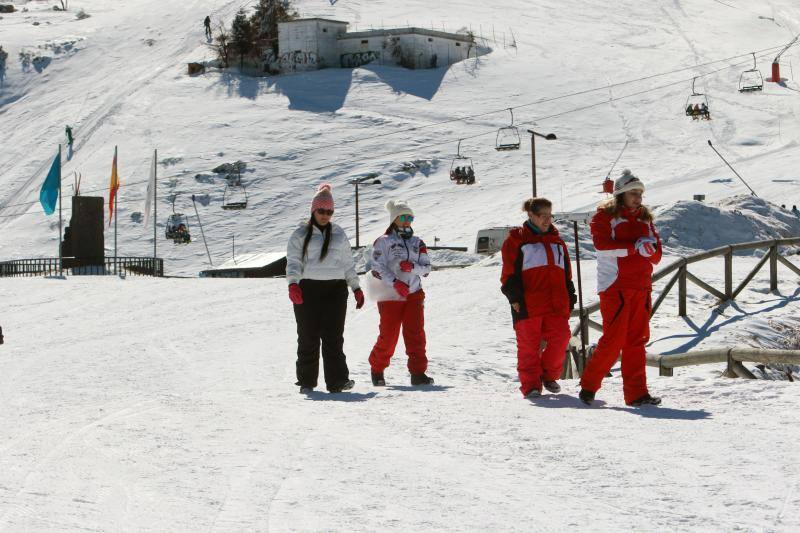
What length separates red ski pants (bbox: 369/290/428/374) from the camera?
996 cm

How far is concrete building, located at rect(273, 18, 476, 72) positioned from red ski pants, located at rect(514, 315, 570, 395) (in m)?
74.4

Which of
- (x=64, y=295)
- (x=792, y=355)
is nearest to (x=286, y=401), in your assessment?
(x=792, y=355)

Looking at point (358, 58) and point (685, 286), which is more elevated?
point (358, 58)

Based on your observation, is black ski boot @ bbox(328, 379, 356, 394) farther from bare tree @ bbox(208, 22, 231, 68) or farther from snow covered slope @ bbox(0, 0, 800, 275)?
bare tree @ bbox(208, 22, 231, 68)

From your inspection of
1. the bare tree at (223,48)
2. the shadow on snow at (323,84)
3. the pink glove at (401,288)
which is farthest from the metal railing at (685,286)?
the bare tree at (223,48)

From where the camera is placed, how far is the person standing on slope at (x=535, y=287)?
27.9 feet

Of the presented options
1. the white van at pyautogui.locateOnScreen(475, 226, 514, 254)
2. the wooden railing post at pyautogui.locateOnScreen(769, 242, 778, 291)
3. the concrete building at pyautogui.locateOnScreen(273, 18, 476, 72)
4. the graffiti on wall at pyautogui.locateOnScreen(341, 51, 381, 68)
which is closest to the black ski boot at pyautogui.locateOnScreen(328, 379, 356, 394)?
the wooden railing post at pyautogui.locateOnScreen(769, 242, 778, 291)

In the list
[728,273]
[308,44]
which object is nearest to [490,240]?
[728,273]

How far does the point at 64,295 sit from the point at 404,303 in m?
13.8

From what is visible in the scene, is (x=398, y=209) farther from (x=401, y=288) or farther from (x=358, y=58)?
(x=358, y=58)

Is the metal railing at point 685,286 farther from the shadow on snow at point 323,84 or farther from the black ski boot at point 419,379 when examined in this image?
the shadow on snow at point 323,84

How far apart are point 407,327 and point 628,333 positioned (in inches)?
103

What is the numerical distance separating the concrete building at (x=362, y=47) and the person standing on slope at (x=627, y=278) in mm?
75158

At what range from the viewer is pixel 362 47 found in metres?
83.6
